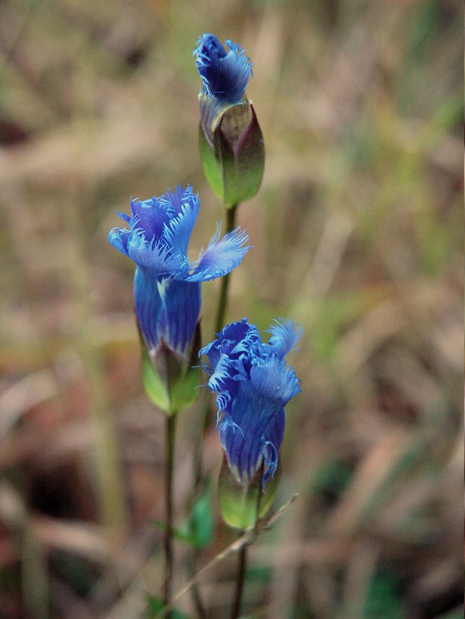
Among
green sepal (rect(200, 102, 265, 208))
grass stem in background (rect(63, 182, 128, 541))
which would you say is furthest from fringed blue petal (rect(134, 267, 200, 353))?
grass stem in background (rect(63, 182, 128, 541))

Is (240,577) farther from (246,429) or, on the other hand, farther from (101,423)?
(101,423)

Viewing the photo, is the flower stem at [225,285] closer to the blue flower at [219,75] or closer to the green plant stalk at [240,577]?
the blue flower at [219,75]

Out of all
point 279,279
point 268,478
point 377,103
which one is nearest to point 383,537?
point 279,279

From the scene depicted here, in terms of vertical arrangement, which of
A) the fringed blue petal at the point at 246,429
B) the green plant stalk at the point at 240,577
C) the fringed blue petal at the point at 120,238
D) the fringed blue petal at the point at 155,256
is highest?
the fringed blue petal at the point at 120,238

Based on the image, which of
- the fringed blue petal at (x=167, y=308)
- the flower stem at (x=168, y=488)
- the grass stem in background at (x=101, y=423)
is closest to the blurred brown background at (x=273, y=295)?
the grass stem in background at (x=101, y=423)

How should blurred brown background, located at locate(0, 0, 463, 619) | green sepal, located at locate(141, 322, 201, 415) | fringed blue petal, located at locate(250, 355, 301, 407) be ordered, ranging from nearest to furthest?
fringed blue petal, located at locate(250, 355, 301, 407) < green sepal, located at locate(141, 322, 201, 415) < blurred brown background, located at locate(0, 0, 463, 619)

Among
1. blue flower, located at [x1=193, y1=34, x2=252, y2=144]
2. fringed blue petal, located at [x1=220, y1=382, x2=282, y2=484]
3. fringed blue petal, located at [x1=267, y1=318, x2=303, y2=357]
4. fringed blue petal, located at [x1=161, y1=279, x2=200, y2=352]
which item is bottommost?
fringed blue petal, located at [x1=220, y1=382, x2=282, y2=484]

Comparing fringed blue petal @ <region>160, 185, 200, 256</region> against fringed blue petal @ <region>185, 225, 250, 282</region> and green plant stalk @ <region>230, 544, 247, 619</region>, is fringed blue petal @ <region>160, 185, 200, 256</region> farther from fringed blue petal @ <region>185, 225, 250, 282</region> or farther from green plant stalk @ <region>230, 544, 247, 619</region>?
green plant stalk @ <region>230, 544, 247, 619</region>

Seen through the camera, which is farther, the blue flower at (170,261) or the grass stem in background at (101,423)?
the grass stem in background at (101,423)

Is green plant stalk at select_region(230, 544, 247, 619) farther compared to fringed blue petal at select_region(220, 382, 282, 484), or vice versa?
green plant stalk at select_region(230, 544, 247, 619)
